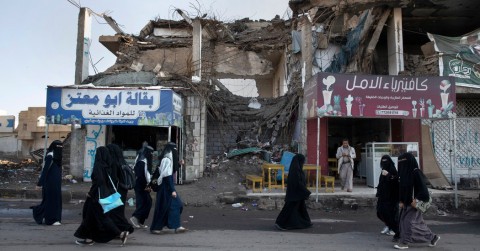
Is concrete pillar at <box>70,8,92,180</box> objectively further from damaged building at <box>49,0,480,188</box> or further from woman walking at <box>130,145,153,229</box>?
woman walking at <box>130,145,153,229</box>

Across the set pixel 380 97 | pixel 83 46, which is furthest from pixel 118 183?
pixel 83 46

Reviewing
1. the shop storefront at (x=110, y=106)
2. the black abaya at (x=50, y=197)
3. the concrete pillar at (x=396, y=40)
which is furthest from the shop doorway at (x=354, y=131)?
the black abaya at (x=50, y=197)

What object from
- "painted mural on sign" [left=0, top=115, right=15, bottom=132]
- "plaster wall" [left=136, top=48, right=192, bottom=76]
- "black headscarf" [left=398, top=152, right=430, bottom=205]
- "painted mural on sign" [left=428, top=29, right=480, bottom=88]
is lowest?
"black headscarf" [left=398, top=152, right=430, bottom=205]

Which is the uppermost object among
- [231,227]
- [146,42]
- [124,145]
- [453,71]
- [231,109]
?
[146,42]

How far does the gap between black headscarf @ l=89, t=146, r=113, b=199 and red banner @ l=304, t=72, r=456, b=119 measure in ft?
19.4

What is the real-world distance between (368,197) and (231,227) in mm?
4388

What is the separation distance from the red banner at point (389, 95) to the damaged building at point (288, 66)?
2.64 feet

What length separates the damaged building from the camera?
501 inches

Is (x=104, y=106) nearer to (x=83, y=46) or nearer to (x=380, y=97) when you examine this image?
(x=83, y=46)

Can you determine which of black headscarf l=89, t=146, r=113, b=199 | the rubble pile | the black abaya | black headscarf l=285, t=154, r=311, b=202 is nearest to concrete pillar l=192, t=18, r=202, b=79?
the rubble pile

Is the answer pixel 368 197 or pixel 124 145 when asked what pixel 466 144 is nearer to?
pixel 368 197

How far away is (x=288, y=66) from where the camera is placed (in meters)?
16.8

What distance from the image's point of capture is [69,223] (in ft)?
24.3


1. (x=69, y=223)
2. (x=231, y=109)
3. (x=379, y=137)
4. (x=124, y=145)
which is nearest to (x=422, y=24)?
(x=379, y=137)
